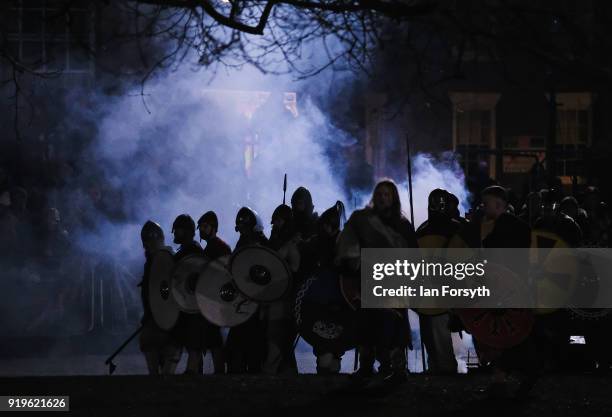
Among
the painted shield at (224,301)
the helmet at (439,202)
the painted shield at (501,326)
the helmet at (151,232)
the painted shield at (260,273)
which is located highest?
the helmet at (439,202)

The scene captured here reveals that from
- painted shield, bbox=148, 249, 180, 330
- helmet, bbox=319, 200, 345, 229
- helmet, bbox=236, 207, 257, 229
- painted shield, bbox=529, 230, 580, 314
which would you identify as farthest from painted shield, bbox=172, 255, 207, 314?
painted shield, bbox=529, 230, 580, 314

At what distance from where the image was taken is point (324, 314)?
10.8 m

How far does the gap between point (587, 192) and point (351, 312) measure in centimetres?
518

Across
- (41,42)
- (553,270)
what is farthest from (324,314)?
(41,42)

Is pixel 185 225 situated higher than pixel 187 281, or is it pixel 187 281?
pixel 185 225

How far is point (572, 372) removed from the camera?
1145 centimetres

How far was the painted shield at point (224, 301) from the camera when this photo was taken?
37.2 ft

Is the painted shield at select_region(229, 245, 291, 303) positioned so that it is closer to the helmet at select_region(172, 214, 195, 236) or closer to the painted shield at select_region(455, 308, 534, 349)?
the helmet at select_region(172, 214, 195, 236)

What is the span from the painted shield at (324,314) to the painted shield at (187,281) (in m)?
1.06

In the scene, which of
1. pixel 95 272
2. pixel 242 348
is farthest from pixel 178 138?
pixel 242 348

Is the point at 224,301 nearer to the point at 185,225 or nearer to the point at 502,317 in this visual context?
→ the point at 185,225

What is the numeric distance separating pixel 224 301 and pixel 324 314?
104 cm

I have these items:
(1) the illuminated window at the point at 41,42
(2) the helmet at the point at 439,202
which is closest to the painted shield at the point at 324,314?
(2) the helmet at the point at 439,202

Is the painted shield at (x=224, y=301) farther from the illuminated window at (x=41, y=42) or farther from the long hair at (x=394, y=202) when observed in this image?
the illuminated window at (x=41, y=42)
